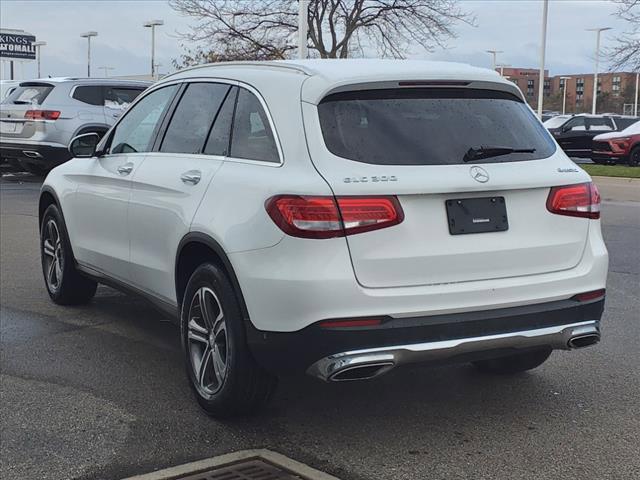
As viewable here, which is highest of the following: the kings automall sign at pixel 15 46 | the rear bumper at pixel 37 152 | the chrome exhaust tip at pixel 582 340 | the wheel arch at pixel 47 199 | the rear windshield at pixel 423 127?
the kings automall sign at pixel 15 46

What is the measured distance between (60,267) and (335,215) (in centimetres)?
376

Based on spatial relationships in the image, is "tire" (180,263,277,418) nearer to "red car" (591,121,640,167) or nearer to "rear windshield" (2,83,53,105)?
"rear windshield" (2,83,53,105)

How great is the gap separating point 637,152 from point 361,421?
2212cm

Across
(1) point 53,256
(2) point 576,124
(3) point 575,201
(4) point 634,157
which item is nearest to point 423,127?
(3) point 575,201

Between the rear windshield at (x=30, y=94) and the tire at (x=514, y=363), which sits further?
the rear windshield at (x=30, y=94)

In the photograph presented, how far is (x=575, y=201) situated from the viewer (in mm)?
4289

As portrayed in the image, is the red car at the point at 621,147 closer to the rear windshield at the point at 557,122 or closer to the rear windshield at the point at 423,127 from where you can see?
the rear windshield at the point at 557,122

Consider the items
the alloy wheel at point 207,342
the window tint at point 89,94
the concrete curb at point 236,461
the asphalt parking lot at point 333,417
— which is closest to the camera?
the concrete curb at point 236,461

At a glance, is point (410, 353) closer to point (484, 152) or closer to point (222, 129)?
point (484, 152)

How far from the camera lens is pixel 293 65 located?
4.43m

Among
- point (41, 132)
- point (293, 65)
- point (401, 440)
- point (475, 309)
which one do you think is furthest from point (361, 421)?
point (41, 132)

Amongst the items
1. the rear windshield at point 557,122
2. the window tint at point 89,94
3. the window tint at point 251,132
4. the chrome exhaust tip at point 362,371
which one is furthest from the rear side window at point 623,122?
the chrome exhaust tip at point 362,371

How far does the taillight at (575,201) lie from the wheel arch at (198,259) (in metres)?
1.53

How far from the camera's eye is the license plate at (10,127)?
1688cm
